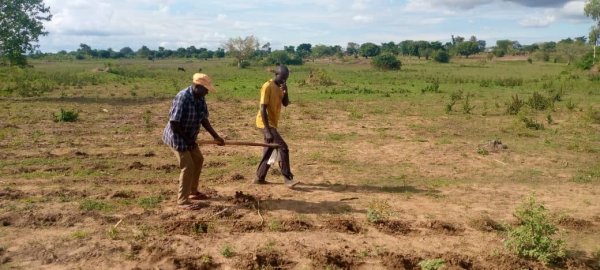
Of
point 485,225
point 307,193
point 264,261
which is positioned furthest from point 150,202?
point 485,225

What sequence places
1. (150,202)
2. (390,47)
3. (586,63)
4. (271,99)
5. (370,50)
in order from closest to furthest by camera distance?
(150,202)
(271,99)
(586,63)
(370,50)
(390,47)

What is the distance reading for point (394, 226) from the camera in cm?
579

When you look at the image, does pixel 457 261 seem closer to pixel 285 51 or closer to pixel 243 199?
pixel 243 199

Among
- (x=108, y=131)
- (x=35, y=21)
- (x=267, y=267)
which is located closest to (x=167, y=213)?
(x=267, y=267)

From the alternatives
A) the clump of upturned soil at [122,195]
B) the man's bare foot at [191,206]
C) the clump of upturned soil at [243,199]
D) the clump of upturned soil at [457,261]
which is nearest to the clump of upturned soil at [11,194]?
the clump of upturned soil at [122,195]

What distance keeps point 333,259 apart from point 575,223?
318cm

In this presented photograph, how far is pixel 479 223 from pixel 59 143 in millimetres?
8163

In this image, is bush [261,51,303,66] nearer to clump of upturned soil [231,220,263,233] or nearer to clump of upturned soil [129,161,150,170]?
clump of upturned soil [129,161,150,170]

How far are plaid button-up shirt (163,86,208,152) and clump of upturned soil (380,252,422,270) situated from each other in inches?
105

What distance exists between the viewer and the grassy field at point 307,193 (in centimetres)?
503

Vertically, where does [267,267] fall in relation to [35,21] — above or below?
below

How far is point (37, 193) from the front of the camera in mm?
6711

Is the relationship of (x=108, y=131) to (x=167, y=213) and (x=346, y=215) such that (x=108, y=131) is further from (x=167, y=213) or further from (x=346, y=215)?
(x=346, y=215)

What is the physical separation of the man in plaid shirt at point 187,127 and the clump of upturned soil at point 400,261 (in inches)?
96.0
